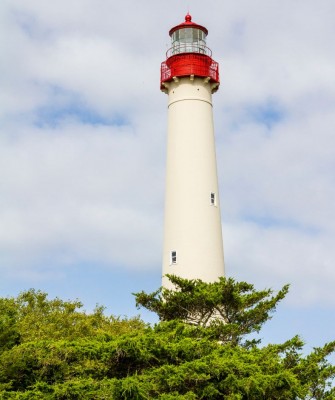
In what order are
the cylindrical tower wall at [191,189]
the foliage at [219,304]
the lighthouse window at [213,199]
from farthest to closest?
the lighthouse window at [213,199]
the cylindrical tower wall at [191,189]
the foliage at [219,304]

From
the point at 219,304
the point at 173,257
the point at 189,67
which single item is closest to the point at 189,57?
the point at 189,67

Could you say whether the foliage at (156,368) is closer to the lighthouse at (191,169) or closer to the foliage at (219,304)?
the foliage at (219,304)

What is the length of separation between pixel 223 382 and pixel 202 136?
55.2ft

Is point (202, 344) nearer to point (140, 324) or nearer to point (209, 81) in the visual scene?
point (140, 324)

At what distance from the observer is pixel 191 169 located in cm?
3312

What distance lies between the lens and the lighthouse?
32.1 meters

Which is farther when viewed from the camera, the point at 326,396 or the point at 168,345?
the point at 326,396

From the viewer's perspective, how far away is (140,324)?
34.1 m

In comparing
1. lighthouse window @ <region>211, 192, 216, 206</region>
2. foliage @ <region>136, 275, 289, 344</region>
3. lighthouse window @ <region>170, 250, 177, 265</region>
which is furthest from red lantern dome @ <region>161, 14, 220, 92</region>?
foliage @ <region>136, 275, 289, 344</region>

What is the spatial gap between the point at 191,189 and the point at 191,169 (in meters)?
1.00

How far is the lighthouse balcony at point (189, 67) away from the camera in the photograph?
114 ft

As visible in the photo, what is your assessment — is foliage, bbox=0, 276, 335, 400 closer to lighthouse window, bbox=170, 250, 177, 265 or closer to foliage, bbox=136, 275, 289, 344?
foliage, bbox=136, 275, 289, 344

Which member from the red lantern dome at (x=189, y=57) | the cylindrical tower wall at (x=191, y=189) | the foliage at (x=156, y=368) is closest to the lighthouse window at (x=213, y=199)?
the cylindrical tower wall at (x=191, y=189)

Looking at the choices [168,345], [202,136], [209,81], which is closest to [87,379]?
[168,345]
